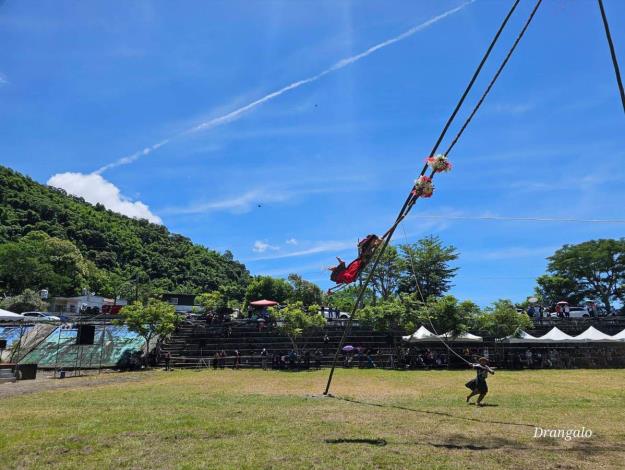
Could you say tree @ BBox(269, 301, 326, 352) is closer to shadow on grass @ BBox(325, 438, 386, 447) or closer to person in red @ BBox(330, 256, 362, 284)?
person in red @ BBox(330, 256, 362, 284)

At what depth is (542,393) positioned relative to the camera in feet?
47.4

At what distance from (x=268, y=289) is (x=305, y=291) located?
672 inches

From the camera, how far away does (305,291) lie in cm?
7306

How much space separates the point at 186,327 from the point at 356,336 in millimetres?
12750

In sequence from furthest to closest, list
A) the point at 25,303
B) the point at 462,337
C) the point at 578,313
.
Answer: the point at 25,303
the point at 578,313
the point at 462,337

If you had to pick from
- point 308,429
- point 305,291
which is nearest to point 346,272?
point 308,429

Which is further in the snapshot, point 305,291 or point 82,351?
point 305,291

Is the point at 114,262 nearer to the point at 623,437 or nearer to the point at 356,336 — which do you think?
the point at 356,336

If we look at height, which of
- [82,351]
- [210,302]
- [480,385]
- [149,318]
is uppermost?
[210,302]

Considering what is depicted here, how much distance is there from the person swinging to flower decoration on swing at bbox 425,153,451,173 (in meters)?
2.20

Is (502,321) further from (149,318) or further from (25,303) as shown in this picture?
(25,303)

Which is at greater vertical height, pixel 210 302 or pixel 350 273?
pixel 210 302

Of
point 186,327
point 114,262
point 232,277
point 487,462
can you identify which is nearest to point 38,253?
point 114,262

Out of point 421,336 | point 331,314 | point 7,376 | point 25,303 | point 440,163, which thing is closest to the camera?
point 440,163
